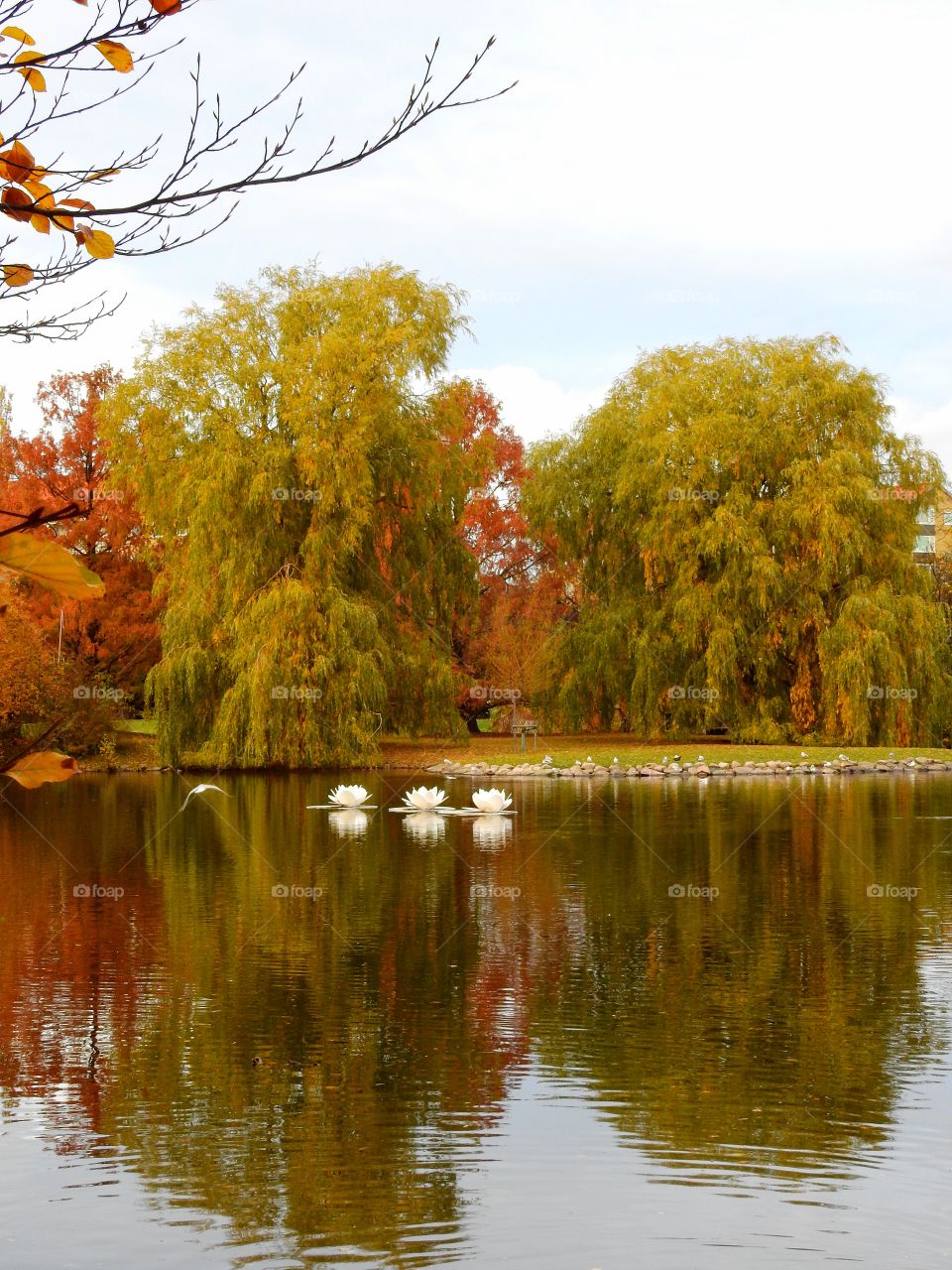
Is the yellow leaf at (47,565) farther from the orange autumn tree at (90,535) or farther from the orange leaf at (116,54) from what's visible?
the orange autumn tree at (90,535)

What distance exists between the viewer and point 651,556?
96.8 feet

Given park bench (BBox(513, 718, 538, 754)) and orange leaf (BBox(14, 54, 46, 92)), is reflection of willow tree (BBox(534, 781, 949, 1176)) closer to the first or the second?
orange leaf (BBox(14, 54, 46, 92))

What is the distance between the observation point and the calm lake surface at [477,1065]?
4.14 meters

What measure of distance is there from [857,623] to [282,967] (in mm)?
21045

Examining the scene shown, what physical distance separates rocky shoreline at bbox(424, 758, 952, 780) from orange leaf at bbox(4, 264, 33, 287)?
23427 millimetres

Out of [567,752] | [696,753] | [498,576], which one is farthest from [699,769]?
[498,576]

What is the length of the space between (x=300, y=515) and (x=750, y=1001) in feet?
65.8

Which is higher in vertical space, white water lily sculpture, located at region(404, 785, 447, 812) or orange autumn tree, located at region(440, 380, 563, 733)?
orange autumn tree, located at region(440, 380, 563, 733)

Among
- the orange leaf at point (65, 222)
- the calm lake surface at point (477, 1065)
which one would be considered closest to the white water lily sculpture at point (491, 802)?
the calm lake surface at point (477, 1065)

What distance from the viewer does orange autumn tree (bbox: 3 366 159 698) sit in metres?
31.3

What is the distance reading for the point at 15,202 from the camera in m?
2.14

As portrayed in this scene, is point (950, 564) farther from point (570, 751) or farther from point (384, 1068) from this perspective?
point (384, 1068)

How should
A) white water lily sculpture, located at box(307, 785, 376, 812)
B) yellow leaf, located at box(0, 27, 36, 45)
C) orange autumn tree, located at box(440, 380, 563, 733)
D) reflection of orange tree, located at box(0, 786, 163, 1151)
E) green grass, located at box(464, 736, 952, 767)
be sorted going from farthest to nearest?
1. orange autumn tree, located at box(440, 380, 563, 733)
2. green grass, located at box(464, 736, 952, 767)
3. white water lily sculpture, located at box(307, 785, 376, 812)
4. reflection of orange tree, located at box(0, 786, 163, 1151)
5. yellow leaf, located at box(0, 27, 36, 45)

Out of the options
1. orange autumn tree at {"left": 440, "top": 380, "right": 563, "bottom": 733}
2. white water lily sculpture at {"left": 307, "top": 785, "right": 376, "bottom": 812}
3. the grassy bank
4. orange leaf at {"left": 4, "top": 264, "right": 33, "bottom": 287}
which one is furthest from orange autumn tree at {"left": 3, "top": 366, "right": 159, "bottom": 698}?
orange leaf at {"left": 4, "top": 264, "right": 33, "bottom": 287}
